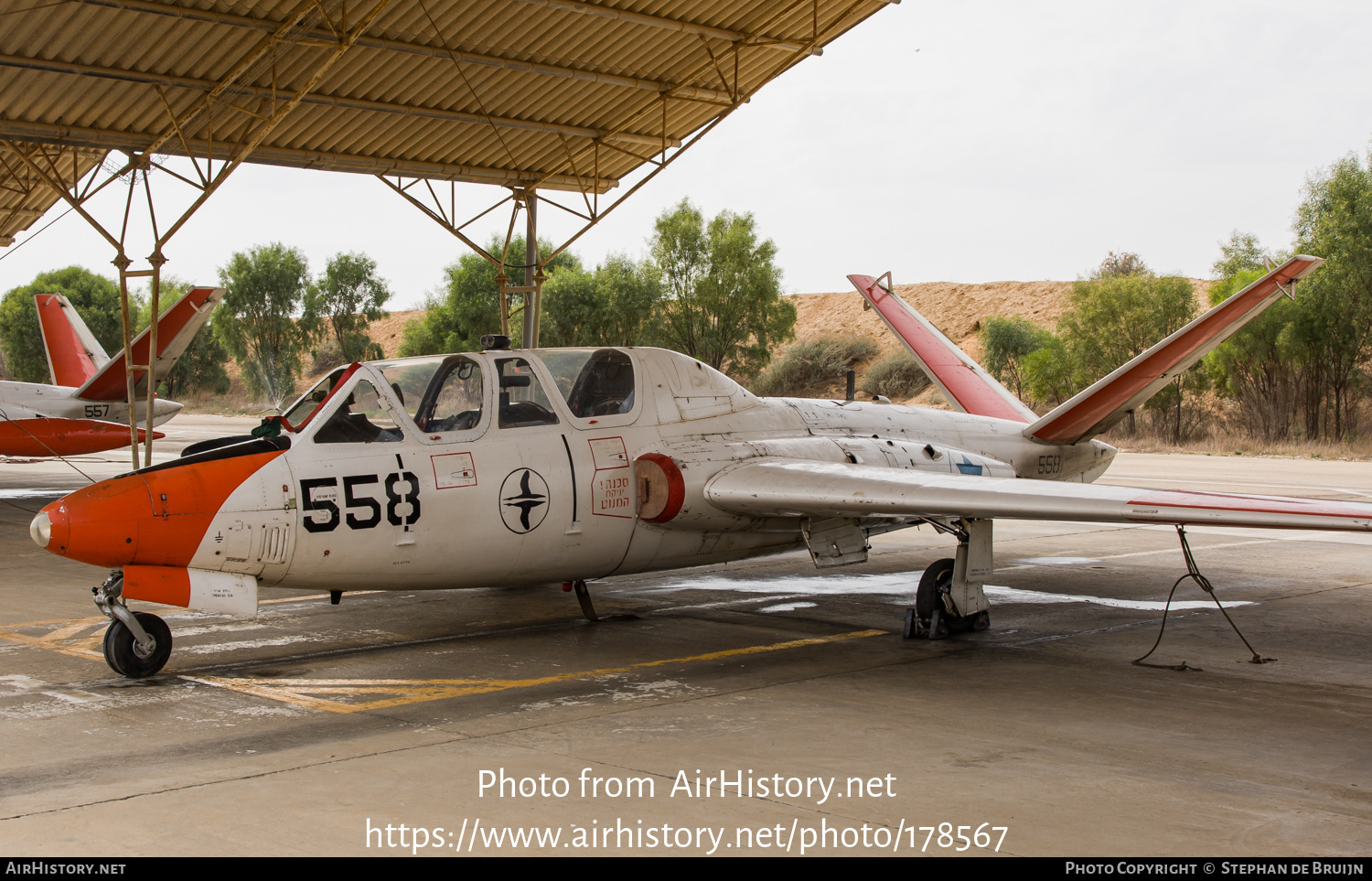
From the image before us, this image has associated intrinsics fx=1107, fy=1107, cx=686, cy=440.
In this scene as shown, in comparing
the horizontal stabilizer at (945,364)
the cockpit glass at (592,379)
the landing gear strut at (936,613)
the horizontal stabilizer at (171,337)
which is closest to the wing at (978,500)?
the cockpit glass at (592,379)

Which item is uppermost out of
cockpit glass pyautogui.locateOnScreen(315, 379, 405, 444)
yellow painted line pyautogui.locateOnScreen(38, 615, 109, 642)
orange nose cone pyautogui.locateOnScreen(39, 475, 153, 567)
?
cockpit glass pyautogui.locateOnScreen(315, 379, 405, 444)

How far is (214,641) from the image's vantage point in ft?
31.9

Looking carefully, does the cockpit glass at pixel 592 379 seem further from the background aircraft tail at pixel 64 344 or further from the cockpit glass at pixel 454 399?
the background aircraft tail at pixel 64 344

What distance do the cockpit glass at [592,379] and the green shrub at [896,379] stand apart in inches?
2124

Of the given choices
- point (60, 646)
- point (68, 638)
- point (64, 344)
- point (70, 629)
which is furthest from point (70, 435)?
point (60, 646)

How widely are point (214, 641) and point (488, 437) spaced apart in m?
3.24

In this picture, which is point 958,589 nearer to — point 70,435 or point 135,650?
point 135,650

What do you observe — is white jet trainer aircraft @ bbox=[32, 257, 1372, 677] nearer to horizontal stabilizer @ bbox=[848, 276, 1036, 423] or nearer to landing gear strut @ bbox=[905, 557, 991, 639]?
landing gear strut @ bbox=[905, 557, 991, 639]

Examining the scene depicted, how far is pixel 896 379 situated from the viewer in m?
64.4

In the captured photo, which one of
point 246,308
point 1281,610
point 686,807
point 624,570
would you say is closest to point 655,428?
point 624,570

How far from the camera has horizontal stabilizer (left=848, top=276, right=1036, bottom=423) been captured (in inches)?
553

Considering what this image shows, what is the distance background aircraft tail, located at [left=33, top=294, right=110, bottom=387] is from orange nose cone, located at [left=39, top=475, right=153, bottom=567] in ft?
80.2

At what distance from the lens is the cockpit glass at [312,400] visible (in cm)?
901

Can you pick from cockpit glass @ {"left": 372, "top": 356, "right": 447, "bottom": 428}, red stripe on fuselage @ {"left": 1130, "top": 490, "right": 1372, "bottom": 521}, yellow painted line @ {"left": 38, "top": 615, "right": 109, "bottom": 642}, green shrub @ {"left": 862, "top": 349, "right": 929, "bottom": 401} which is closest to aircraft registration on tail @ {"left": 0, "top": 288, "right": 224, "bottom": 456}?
yellow painted line @ {"left": 38, "top": 615, "right": 109, "bottom": 642}
